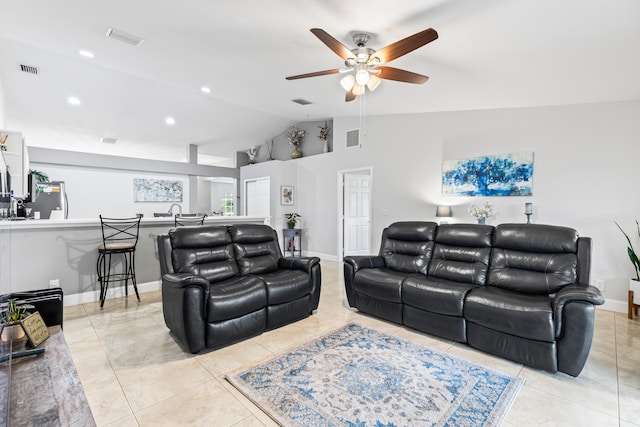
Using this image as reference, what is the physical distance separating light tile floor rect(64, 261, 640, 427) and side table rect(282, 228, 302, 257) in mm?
3826

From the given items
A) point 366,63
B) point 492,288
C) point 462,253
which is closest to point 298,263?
point 462,253

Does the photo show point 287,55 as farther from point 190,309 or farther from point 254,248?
point 190,309

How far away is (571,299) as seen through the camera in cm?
220

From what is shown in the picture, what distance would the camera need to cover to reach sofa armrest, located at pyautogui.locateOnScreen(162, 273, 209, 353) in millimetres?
2447

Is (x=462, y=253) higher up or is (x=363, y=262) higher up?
(x=462, y=253)

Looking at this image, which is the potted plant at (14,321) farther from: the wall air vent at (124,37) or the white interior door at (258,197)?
the white interior door at (258,197)

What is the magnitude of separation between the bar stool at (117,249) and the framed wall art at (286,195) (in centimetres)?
353

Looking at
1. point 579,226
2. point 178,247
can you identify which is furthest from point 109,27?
point 579,226

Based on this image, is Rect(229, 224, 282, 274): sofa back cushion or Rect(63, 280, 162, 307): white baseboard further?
Rect(63, 280, 162, 307): white baseboard

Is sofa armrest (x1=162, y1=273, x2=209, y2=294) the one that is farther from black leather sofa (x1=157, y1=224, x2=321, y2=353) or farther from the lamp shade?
the lamp shade

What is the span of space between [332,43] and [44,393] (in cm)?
277

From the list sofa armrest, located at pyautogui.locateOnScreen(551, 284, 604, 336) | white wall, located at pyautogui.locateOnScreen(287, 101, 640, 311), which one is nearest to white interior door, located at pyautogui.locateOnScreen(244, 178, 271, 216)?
white wall, located at pyautogui.locateOnScreen(287, 101, 640, 311)

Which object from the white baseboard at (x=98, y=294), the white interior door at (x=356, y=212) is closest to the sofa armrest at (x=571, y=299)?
the white interior door at (x=356, y=212)

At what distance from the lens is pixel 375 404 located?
192 centimetres
